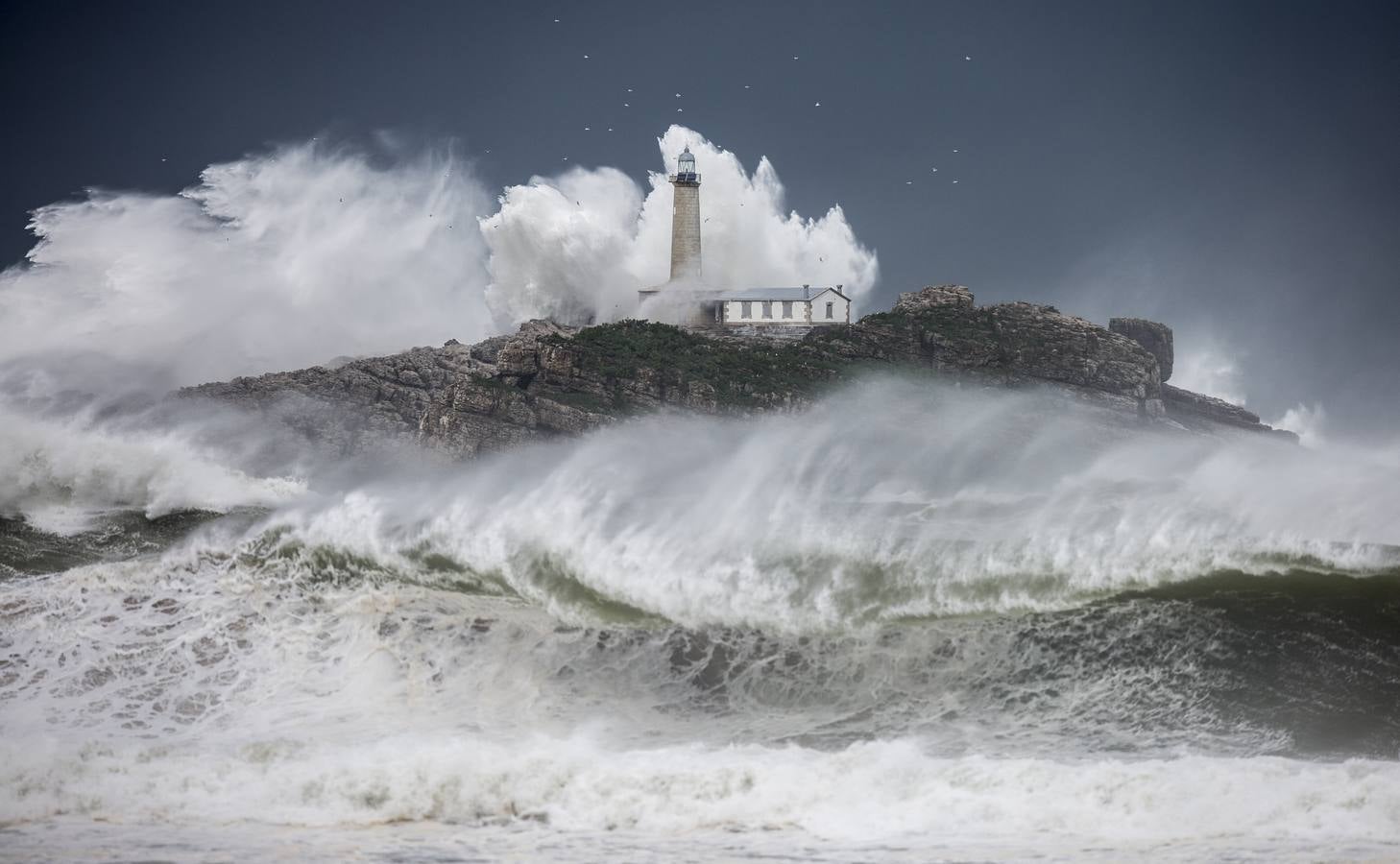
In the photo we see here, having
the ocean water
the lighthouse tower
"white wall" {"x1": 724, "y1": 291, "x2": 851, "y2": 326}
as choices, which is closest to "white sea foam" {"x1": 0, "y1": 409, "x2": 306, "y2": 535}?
the ocean water

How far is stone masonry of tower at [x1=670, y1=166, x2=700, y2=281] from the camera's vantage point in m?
75.3

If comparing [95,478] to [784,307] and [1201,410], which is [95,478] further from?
[1201,410]

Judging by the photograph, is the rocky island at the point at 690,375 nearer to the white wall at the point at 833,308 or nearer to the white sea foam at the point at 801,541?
the white wall at the point at 833,308

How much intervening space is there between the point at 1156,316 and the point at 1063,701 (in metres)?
78.2

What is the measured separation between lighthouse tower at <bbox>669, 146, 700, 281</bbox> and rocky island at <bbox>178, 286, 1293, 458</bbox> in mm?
8344

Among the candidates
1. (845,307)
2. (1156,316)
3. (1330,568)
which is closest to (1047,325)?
(845,307)

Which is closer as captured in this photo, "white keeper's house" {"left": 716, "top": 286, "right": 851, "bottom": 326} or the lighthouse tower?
"white keeper's house" {"left": 716, "top": 286, "right": 851, "bottom": 326}

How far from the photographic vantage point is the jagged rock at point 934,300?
6706 centimetres

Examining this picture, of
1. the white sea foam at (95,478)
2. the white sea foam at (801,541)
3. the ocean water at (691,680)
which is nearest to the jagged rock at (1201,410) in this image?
the white sea foam at (801,541)

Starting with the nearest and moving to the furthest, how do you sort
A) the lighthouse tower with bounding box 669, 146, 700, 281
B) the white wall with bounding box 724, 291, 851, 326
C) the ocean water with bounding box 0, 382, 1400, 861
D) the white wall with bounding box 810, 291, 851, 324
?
the ocean water with bounding box 0, 382, 1400, 861 < the white wall with bounding box 724, 291, 851, 326 < the white wall with bounding box 810, 291, 851, 324 < the lighthouse tower with bounding box 669, 146, 700, 281

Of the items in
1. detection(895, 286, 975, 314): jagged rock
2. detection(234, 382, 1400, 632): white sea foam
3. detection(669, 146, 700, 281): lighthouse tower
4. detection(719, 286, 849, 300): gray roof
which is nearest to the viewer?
detection(234, 382, 1400, 632): white sea foam

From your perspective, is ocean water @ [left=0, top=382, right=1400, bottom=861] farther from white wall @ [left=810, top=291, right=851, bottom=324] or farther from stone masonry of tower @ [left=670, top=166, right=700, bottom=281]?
stone masonry of tower @ [left=670, top=166, right=700, bottom=281]

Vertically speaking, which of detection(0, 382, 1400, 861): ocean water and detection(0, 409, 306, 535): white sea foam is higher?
detection(0, 409, 306, 535): white sea foam

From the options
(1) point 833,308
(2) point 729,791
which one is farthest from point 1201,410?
(2) point 729,791
